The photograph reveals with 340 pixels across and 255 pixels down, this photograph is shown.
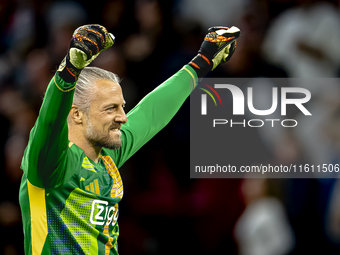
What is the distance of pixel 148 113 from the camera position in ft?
9.48

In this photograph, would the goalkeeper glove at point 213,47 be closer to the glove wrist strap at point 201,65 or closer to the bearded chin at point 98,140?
the glove wrist strap at point 201,65

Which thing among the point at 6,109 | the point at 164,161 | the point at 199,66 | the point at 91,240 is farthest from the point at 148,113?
the point at 6,109

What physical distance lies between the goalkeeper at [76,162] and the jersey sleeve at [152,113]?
103 mm

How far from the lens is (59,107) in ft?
6.09

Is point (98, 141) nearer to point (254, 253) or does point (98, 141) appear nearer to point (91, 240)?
point (91, 240)

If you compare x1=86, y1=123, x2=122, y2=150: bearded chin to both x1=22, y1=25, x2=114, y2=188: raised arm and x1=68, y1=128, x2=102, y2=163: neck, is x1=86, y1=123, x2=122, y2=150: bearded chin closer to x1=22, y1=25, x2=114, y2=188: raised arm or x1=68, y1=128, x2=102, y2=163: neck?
x1=68, y1=128, x2=102, y2=163: neck

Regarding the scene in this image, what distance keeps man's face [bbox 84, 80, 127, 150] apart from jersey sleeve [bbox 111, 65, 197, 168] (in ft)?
1.03

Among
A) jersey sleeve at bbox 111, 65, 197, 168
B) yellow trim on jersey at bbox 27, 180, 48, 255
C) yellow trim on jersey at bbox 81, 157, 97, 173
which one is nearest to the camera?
yellow trim on jersey at bbox 27, 180, 48, 255

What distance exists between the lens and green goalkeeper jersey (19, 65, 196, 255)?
1.88m

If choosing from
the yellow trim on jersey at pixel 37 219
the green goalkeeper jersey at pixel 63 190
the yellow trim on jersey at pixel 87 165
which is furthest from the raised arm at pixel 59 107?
the yellow trim on jersey at pixel 87 165

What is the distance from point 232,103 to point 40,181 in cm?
270

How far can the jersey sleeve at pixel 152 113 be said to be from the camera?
277cm

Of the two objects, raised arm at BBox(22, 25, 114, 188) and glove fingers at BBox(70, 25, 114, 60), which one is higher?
glove fingers at BBox(70, 25, 114, 60)

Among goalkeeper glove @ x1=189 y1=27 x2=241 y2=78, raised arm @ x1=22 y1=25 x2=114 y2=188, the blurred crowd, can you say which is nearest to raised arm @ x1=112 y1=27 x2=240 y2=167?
goalkeeper glove @ x1=189 y1=27 x2=241 y2=78
